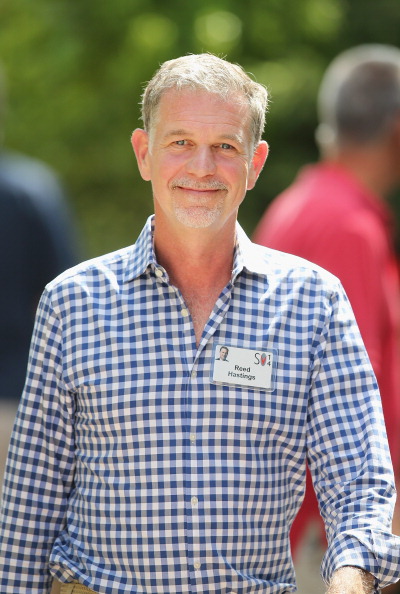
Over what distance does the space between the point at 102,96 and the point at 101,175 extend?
3.09 ft

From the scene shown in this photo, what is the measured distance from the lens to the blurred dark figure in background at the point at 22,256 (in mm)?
4754

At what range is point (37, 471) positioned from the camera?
307 cm

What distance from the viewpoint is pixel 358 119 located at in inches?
189

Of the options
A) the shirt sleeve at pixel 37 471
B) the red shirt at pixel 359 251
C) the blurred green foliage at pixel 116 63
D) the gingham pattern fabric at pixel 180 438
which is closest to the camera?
the gingham pattern fabric at pixel 180 438

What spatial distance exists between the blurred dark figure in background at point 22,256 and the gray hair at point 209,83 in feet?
6.01

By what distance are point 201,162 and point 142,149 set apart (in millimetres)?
281

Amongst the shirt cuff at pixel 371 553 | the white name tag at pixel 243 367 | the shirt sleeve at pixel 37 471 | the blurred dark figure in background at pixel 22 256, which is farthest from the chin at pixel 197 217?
the blurred dark figure in background at pixel 22 256

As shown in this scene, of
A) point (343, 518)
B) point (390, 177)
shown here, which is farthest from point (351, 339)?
point (390, 177)

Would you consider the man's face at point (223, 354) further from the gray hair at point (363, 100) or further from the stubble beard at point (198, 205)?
the gray hair at point (363, 100)

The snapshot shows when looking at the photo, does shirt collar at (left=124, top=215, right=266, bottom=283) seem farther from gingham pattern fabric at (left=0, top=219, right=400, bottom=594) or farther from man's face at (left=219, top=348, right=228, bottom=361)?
man's face at (left=219, top=348, right=228, bottom=361)

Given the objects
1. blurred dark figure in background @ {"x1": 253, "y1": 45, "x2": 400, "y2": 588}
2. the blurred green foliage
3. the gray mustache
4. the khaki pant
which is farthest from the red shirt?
the blurred green foliage

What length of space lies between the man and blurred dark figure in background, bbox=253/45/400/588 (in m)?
1.23

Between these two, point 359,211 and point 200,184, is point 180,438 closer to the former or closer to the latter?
point 200,184

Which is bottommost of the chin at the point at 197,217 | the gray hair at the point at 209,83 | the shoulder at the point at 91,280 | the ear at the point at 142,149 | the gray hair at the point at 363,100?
the shoulder at the point at 91,280
